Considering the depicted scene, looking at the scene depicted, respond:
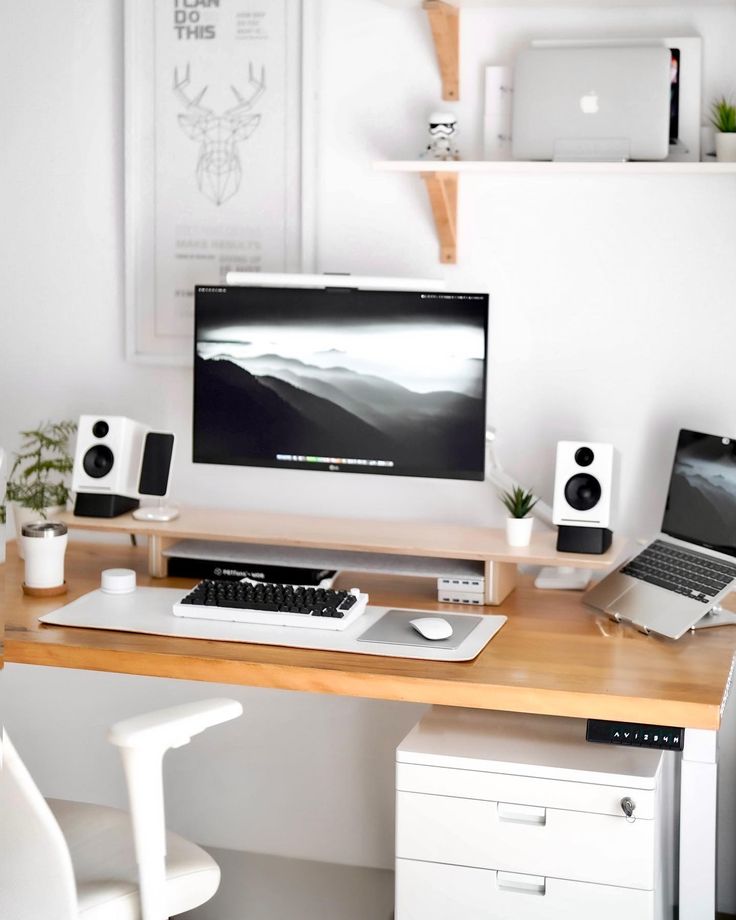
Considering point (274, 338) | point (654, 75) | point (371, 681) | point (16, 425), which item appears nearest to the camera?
point (371, 681)

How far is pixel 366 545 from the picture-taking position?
8.02ft

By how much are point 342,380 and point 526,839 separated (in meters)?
1.02

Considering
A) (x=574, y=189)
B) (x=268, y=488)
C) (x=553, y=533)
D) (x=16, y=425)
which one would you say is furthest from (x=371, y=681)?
(x=16, y=425)

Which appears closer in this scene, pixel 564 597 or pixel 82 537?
pixel 564 597

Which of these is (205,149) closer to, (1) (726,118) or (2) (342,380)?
(2) (342,380)

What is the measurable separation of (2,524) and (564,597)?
136 centimetres

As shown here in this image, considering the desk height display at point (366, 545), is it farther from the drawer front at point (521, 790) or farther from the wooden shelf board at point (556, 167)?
the wooden shelf board at point (556, 167)

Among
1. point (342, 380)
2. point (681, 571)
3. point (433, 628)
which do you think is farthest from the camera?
point (342, 380)

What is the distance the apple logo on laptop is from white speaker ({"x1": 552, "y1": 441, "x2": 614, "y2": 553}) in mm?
657

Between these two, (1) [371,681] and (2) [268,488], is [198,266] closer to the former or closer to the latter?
(2) [268,488]

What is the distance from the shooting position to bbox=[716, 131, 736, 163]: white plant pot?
2.39 m

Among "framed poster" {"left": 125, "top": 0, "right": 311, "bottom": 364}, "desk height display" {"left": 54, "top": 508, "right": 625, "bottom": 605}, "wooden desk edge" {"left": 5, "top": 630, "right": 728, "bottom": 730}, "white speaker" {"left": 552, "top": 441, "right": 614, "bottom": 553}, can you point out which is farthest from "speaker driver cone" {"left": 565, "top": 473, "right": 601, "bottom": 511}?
"framed poster" {"left": 125, "top": 0, "right": 311, "bottom": 364}

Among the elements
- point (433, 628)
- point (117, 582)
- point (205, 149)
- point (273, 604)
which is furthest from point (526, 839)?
point (205, 149)

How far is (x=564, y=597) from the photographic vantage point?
98.8 inches
